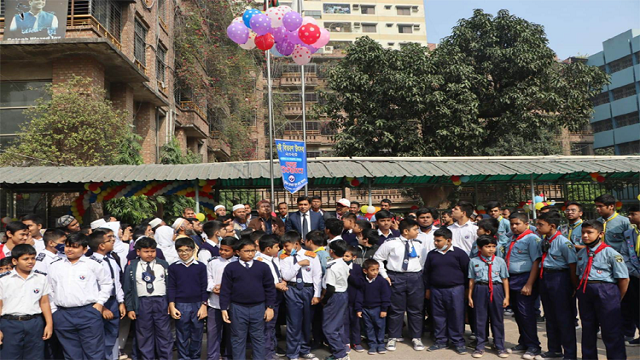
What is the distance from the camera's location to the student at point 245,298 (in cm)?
520

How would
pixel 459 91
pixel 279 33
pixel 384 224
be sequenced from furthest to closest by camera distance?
1. pixel 459 91
2. pixel 279 33
3. pixel 384 224

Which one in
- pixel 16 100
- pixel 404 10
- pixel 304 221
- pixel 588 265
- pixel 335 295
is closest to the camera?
pixel 588 265

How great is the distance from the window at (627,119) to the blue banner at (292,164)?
35022mm

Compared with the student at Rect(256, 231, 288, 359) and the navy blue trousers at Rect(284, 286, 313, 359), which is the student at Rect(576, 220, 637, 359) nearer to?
the navy blue trousers at Rect(284, 286, 313, 359)

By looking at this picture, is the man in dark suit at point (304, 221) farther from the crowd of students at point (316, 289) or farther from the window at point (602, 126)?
the window at point (602, 126)

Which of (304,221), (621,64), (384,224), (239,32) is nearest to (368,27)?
(621,64)

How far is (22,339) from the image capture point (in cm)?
461

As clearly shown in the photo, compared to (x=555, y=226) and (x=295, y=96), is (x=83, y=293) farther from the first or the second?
(x=295, y=96)

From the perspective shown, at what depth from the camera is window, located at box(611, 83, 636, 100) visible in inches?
1403

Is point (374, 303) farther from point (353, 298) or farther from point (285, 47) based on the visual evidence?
point (285, 47)

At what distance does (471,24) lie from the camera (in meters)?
19.2

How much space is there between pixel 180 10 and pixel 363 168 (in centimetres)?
1640

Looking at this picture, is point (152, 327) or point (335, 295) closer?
point (152, 327)

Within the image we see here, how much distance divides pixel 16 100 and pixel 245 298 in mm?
14036
